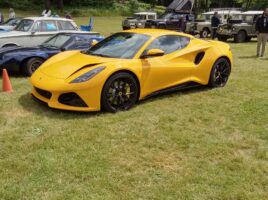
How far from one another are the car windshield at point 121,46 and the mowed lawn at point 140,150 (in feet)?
3.19

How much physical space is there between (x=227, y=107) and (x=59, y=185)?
3.77 m

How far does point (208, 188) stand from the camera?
147 inches

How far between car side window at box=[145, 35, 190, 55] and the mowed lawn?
3.07 feet

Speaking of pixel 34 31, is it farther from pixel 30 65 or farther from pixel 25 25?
pixel 30 65

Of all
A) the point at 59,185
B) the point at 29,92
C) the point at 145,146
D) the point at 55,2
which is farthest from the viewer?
the point at 55,2

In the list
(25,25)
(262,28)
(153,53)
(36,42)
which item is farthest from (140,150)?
(262,28)

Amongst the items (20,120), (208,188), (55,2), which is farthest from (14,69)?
(55,2)

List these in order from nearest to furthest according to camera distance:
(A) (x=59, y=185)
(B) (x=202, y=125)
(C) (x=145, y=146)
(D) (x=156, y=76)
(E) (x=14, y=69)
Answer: (A) (x=59, y=185) → (C) (x=145, y=146) → (B) (x=202, y=125) → (D) (x=156, y=76) → (E) (x=14, y=69)

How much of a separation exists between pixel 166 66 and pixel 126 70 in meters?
0.95

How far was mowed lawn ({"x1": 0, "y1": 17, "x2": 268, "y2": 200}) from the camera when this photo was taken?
3697 mm

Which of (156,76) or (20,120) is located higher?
(156,76)

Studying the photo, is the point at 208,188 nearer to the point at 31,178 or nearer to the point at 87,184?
the point at 87,184

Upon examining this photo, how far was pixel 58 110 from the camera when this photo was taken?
6004mm

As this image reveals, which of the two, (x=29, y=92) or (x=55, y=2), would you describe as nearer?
(x=29, y=92)
